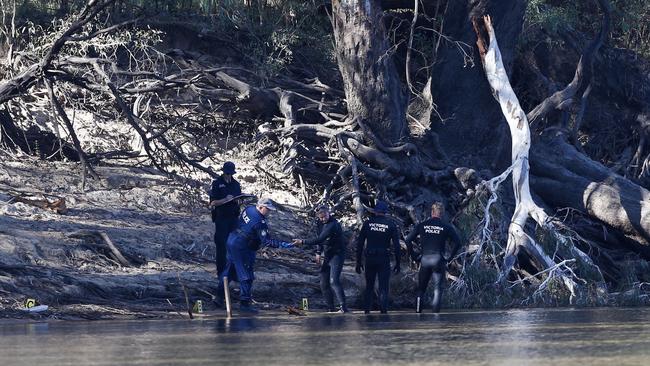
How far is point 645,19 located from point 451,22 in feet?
21.1

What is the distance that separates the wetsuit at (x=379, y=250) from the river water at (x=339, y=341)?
1.30m

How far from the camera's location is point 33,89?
87.8 feet

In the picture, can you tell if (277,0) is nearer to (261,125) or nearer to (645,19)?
(261,125)

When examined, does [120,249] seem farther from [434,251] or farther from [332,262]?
[434,251]

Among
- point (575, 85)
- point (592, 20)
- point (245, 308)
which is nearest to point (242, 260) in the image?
point (245, 308)

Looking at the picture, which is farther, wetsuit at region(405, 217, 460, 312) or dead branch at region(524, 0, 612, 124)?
dead branch at region(524, 0, 612, 124)

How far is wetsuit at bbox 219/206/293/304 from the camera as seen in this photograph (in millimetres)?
19719

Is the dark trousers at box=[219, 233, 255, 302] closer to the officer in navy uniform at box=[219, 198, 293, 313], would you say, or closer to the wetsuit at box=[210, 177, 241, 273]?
the officer in navy uniform at box=[219, 198, 293, 313]

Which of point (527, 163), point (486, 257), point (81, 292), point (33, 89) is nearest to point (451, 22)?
point (527, 163)

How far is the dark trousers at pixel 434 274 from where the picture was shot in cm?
2130

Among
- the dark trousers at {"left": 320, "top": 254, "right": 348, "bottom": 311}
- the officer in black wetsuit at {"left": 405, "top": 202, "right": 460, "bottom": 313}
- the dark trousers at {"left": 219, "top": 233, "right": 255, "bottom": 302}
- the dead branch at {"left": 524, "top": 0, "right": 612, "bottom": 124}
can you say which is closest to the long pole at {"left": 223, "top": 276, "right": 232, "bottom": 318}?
the dark trousers at {"left": 219, "top": 233, "right": 255, "bottom": 302}

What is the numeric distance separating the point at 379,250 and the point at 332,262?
0.79 meters

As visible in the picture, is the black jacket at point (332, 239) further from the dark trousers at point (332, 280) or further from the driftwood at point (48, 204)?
the driftwood at point (48, 204)

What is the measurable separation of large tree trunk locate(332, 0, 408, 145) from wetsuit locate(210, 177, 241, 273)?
6.13 metres
